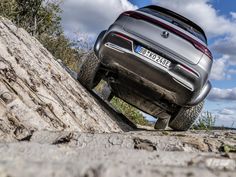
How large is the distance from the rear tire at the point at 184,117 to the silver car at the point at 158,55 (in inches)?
7.5

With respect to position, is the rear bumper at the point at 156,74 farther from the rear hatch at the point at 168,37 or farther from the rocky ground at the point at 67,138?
the rocky ground at the point at 67,138

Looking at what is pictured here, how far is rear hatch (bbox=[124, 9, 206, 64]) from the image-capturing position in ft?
16.0

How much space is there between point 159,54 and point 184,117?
1.35 metres

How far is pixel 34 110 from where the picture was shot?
3545 millimetres

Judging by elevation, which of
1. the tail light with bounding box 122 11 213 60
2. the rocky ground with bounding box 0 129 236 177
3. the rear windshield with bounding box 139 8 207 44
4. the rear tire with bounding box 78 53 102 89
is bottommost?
the rear tire with bounding box 78 53 102 89

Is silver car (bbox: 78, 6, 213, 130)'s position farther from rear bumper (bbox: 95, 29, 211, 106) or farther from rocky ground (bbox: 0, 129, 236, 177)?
rocky ground (bbox: 0, 129, 236, 177)

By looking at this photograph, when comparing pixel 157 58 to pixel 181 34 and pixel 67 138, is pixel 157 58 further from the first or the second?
pixel 67 138

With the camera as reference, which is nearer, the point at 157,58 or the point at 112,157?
the point at 112,157

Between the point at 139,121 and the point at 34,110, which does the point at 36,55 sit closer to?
the point at 34,110

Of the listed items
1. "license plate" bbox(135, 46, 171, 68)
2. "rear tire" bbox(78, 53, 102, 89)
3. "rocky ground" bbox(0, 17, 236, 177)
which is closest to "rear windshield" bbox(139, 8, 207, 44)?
"license plate" bbox(135, 46, 171, 68)

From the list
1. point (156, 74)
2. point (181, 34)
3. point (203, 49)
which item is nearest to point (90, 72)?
point (156, 74)

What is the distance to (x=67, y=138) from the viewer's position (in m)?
2.63

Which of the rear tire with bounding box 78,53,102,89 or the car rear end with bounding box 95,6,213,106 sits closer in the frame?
the car rear end with bounding box 95,6,213,106

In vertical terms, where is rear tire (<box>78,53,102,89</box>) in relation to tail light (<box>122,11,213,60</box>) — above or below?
below
